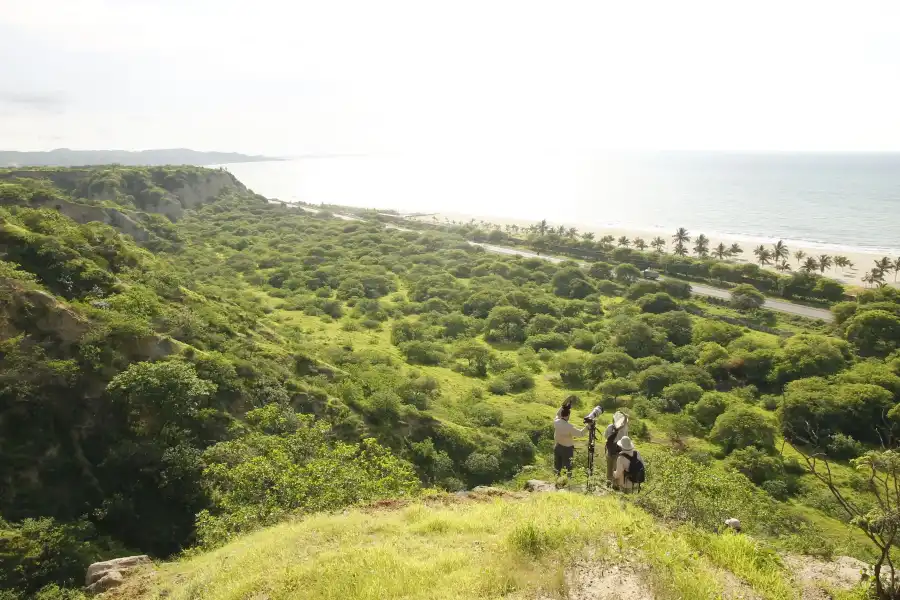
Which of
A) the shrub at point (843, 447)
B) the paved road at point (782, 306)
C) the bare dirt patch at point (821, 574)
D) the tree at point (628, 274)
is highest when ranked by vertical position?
the bare dirt patch at point (821, 574)

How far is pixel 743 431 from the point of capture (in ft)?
121

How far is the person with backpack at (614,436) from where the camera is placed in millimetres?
11430

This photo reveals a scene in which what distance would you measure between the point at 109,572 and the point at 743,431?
38.9 meters

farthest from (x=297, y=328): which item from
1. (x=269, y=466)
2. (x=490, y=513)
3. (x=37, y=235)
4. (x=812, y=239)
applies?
(x=812, y=239)

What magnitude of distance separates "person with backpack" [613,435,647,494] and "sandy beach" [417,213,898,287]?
95.2 meters

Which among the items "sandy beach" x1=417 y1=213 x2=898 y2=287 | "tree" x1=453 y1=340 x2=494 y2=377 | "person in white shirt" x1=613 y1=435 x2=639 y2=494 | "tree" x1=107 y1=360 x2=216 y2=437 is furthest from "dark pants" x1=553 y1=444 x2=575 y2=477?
"sandy beach" x1=417 y1=213 x2=898 y2=287

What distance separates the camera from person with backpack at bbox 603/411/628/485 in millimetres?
11430

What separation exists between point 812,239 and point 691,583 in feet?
462

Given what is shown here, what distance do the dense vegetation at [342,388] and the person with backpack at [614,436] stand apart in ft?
5.24

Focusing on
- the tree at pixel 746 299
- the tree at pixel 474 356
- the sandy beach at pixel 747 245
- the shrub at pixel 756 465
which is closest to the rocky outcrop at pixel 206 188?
the sandy beach at pixel 747 245

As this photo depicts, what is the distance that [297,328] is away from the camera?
51.8 metres

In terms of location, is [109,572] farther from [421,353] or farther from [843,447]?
[843,447]

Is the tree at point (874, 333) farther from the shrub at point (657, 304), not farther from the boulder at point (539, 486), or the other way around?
the boulder at point (539, 486)

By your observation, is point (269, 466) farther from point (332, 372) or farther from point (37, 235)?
point (37, 235)
